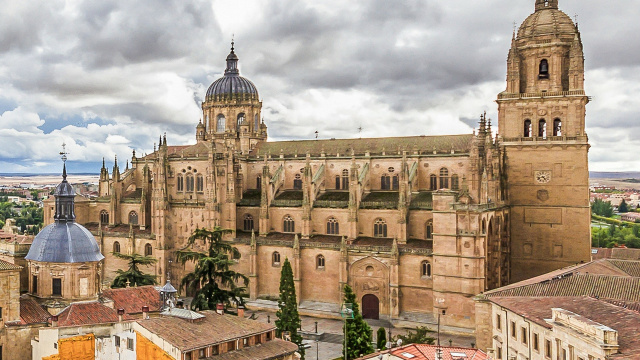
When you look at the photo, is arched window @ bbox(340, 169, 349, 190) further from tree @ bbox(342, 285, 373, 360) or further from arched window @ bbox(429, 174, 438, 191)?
tree @ bbox(342, 285, 373, 360)

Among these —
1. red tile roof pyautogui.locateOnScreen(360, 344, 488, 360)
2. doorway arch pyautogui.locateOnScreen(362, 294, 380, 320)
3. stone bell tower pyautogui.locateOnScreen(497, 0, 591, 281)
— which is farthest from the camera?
stone bell tower pyautogui.locateOnScreen(497, 0, 591, 281)

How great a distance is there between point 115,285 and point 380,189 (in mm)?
32424

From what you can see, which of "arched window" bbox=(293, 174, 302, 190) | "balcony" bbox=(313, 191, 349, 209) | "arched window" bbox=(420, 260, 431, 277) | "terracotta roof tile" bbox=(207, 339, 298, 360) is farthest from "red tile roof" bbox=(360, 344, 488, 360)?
"arched window" bbox=(293, 174, 302, 190)

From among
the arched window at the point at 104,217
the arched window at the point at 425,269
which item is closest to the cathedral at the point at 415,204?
the arched window at the point at 425,269

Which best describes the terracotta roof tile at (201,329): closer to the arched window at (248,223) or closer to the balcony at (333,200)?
the balcony at (333,200)

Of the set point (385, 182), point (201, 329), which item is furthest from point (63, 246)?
point (385, 182)

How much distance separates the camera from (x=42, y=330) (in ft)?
131

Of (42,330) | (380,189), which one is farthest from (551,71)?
(42,330)

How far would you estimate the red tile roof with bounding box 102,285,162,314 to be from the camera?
Result: 45356 millimetres

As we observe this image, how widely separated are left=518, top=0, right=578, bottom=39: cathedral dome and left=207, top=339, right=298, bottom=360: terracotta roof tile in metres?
47.2

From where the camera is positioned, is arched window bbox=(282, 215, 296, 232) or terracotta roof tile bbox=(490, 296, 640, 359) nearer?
terracotta roof tile bbox=(490, 296, 640, 359)

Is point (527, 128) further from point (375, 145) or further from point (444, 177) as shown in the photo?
point (375, 145)

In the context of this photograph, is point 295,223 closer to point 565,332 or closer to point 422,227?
point 422,227

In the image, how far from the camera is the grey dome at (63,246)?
1783 inches
